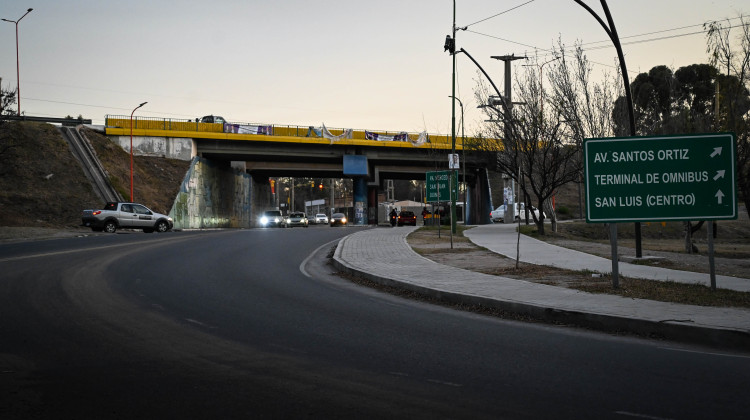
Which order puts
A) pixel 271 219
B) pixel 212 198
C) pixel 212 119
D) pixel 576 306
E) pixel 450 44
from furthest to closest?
pixel 271 219, pixel 212 119, pixel 212 198, pixel 450 44, pixel 576 306

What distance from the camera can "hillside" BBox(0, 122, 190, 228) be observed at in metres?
40.1

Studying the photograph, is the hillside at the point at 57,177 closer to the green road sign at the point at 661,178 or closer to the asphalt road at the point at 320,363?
the asphalt road at the point at 320,363

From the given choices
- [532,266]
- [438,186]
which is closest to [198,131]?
[438,186]

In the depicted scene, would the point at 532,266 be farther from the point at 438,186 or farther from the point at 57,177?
the point at 57,177

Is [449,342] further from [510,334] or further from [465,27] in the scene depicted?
[465,27]

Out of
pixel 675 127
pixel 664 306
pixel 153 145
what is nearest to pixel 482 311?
pixel 664 306

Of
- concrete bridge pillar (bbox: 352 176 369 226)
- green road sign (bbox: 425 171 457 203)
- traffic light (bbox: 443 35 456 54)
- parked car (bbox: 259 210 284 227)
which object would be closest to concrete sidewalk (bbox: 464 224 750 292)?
green road sign (bbox: 425 171 457 203)

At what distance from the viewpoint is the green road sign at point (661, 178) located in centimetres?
1048

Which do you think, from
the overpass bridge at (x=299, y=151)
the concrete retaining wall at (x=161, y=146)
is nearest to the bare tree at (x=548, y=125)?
the overpass bridge at (x=299, y=151)

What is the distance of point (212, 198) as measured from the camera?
56062 millimetres

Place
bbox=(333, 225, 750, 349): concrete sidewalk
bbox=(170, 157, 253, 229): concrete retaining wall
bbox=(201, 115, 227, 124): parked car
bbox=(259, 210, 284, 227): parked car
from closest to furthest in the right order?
bbox=(333, 225, 750, 349): concrete sidewalk, bbox=(170, 157, 253, 229): concrete retaining wall, bbox=(201, 115, 227, 124): parked car, bbox=(259, 210, 284, 227): parked car

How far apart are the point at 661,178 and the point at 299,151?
50.5m

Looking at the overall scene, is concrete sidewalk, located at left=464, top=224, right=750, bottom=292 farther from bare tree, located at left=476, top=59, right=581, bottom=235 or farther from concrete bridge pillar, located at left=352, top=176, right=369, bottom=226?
concrete bridge pillar, located at left=352, top=176, right=369, bottom=226

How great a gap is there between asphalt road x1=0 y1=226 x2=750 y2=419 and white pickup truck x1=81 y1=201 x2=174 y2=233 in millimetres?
25512
